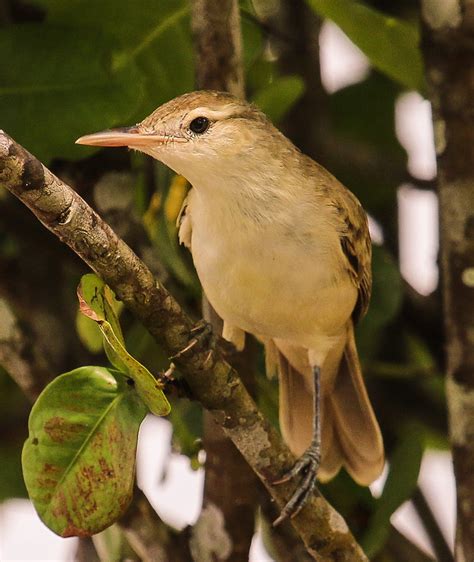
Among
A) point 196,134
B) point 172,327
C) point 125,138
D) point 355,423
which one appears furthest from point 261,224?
point 355,423

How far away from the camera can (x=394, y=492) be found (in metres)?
2.82

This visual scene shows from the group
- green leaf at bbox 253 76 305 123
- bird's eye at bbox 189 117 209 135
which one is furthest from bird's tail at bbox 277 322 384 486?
bird's eye at bbox 189 117 209 135

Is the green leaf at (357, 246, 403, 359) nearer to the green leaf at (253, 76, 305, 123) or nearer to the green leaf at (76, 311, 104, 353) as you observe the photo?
the green leaf at (253, 76, 305, 123)

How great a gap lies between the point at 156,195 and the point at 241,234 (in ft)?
1.99

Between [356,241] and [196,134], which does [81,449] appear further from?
[356,241]

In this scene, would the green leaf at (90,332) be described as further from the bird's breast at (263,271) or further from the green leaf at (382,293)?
the green leaf at (382,293)

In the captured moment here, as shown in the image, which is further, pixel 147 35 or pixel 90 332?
pixel 147 35

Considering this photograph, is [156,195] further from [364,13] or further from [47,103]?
→ [364,13]

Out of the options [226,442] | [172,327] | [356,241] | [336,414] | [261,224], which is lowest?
[336,414]

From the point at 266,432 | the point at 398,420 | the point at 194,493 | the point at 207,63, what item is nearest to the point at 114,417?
the point at 266,432

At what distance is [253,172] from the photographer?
2.57 meters

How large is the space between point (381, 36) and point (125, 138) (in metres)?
0.86

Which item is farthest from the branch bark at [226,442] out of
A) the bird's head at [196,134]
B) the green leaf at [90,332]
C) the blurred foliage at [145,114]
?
the green leaf at [90,332]

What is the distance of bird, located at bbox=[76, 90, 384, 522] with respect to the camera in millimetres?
2455
